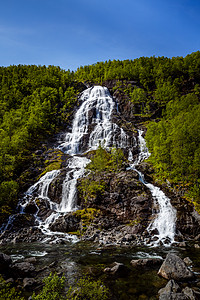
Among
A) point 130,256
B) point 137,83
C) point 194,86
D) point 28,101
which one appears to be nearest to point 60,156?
point 130,256

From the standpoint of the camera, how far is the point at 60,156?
189ft

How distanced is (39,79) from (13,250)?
109564 millimetres

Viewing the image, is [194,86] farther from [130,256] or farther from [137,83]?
[130,256]

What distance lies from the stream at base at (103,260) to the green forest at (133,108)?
1386cm

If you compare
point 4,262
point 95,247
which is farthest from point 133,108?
point 4,262

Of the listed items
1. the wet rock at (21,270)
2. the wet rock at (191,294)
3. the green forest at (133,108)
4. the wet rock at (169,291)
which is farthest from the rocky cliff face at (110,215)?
the wet rock at (191,294)

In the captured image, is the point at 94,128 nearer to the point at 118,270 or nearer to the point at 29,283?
the point at 118,270

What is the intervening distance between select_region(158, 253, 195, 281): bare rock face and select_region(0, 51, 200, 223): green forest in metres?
20.7

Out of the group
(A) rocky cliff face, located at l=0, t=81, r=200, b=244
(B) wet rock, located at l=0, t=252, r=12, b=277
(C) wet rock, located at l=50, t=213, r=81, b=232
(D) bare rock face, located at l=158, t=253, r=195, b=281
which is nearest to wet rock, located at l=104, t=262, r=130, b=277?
(D) bare rock face, located at l=158, t=253, r=195, b=281

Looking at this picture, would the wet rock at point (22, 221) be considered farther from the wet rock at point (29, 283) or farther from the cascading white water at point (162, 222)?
the cascading white water at point (162, 222)

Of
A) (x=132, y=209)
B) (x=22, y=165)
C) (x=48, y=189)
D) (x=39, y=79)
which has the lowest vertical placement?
(x=132, y=209)

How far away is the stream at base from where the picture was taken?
1356 centimetres

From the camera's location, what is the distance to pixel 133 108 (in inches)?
3391

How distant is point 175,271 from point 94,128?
6077 cm
